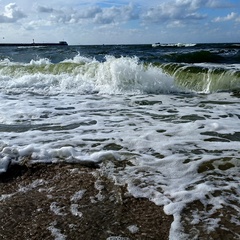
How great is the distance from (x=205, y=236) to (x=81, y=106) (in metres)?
5.84

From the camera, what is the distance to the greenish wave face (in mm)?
11508

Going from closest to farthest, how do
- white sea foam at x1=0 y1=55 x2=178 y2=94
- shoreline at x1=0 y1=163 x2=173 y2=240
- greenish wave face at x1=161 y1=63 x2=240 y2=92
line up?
shoreline at x1=0 y1=163 x2=173 y2=240
white sea foam at x1=0 y1=55 x2=178 y2=94
greenish wave face at x1=161 y1=63 x2=240 y2=92

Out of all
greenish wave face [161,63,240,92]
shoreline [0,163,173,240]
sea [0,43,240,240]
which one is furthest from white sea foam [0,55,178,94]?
shoreline [0,163,173,240]

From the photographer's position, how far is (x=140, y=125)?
6.00m

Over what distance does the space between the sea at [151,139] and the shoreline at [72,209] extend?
0.15m

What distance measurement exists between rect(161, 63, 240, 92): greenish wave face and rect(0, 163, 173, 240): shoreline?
859 cm

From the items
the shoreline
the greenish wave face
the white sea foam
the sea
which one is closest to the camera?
the shoreline

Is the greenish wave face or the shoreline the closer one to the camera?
the shoreline

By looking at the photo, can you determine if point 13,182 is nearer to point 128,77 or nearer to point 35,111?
point 35,111

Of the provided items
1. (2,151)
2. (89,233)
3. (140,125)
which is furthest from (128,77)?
(89,233)

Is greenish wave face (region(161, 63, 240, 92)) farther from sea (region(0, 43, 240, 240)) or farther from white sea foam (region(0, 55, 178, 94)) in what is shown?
white sea foam (region(0, 55, 178, 94))

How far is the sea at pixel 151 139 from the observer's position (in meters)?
3.14

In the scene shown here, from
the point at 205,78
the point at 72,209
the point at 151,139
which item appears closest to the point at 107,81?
the point at 205,78

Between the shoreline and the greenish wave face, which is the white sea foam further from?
the shoreline
